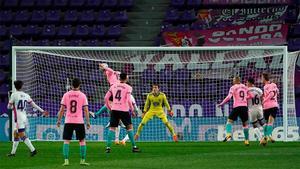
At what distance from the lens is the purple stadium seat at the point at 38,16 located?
39469 millimetres

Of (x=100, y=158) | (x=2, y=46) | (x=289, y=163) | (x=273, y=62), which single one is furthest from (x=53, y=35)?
(x=289, y=163)

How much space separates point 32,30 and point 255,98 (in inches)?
571

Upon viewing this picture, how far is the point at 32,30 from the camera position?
38.7 metres

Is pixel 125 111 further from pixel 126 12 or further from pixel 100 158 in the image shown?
pixel 126 12

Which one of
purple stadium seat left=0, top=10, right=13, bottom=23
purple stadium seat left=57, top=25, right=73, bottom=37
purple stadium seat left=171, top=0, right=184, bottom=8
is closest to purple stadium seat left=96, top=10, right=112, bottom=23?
purple stadium seat left=57, top=25, right=73, bottom=37

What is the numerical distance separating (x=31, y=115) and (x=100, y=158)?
9.26 meters

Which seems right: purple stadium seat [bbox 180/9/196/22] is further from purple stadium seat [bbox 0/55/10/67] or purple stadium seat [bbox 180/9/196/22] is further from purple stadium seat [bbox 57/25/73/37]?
purple stadium seat [bbox 0/55/10/67]

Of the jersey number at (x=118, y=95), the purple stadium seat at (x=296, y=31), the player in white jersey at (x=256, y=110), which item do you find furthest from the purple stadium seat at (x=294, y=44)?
the jersey number at (x=118, y=95)

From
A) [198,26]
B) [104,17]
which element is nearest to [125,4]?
[104,17]

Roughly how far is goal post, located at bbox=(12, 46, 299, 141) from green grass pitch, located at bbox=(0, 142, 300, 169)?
9.05ft

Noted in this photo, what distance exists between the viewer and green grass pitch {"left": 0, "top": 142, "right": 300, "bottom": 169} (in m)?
18.0

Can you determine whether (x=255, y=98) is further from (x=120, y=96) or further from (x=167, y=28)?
(x=167, y=28)

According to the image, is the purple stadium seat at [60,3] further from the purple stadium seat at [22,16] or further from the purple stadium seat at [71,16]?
the purple stadium seat at [22,16]

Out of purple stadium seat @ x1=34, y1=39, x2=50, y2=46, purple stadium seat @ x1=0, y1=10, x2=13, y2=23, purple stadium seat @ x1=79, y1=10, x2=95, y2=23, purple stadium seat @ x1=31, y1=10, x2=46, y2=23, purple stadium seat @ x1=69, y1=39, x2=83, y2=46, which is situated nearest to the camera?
purple stadium seat @ x1=69, y1=39, x2=83, y2=46
